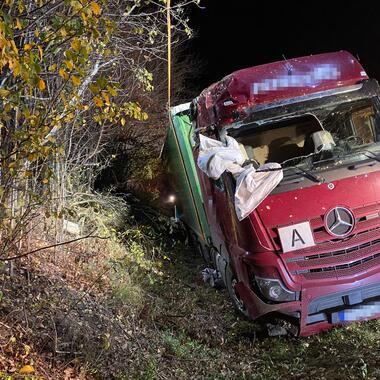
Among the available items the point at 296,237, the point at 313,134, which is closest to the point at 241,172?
the point at 296,237

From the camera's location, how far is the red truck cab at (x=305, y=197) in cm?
449

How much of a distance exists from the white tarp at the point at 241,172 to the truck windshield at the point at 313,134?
0.28 metres

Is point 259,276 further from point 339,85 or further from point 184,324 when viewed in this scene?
point 339,85

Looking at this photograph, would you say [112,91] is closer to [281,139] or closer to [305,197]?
[305,197]

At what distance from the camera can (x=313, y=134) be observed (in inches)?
215

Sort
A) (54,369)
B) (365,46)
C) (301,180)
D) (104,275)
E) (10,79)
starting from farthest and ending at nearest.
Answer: (365,46), (104,275), (301,180), (10,79), (54,369)

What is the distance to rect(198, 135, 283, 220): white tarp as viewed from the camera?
4.67 meters

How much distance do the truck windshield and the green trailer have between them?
113 cm

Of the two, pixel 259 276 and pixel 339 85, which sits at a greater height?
pixel 339 85

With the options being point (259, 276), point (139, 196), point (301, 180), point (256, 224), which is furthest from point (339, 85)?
point (139, 196)

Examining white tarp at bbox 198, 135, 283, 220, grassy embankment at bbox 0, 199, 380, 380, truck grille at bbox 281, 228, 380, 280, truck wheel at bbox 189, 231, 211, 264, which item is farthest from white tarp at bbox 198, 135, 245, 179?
truck wheel at bbox 189, 231, 211, 264

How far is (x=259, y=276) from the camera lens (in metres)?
4.55

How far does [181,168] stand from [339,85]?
10.1 ft

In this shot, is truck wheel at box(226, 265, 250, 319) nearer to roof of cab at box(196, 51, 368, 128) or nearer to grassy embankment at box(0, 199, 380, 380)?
grassy embankment at box(0, 199, 380, 380)
